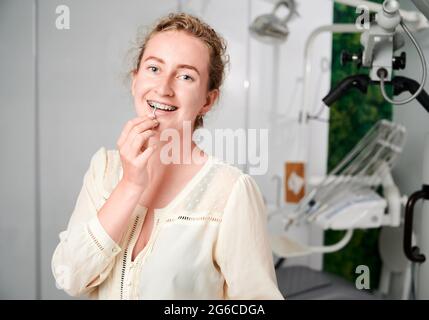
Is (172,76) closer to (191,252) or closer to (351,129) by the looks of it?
(191,252)

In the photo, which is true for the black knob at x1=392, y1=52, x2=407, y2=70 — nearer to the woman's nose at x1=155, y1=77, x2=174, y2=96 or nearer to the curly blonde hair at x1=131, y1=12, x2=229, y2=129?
the curly blonde hair at x1=131, y1=12, x2=229, y2=129

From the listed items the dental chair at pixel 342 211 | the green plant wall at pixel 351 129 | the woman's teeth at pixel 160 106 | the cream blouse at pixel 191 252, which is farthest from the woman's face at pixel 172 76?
the green plant wall at pixel 351 129

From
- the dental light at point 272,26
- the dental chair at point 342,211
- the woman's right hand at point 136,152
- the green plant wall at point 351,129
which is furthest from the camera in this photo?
the green plant wall at point 351,129

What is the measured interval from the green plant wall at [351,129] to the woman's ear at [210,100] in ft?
2.56

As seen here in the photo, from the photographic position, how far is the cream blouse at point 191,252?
1.96 feet

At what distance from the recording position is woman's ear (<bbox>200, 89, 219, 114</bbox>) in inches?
25.6

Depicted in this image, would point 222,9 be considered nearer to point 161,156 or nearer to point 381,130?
point 161,156

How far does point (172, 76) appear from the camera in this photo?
587 mm

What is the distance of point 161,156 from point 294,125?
539 millimetres

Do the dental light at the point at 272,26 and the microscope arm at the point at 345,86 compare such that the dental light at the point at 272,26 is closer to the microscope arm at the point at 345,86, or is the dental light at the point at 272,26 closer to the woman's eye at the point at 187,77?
the microscope arm at the point at 345,86

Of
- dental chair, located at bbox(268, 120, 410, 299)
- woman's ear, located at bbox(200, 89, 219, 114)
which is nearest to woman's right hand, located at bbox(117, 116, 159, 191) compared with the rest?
woman's ear, located at bbox(200, 89, 219, 114)

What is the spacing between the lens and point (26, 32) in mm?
688

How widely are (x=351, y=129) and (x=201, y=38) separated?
998 millimetres
